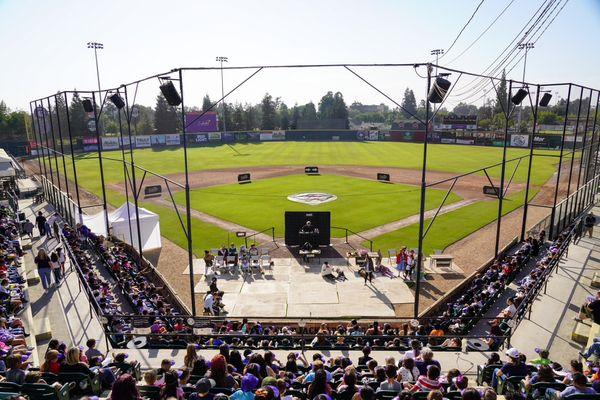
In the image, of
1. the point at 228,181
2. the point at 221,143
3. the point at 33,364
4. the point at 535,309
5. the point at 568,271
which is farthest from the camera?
the point at 221,143

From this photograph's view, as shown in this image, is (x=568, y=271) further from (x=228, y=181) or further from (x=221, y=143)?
(x=221, y=143)

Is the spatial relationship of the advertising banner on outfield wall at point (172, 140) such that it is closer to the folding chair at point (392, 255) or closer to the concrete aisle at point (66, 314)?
the folding chair at point (392, 255)

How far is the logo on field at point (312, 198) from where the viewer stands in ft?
123

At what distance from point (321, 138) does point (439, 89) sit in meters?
94.9

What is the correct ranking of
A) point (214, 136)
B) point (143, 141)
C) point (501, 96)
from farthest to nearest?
point (214, 136) → point (143, 141) → point (501, 96)

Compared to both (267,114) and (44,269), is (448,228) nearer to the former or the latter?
(44,269)

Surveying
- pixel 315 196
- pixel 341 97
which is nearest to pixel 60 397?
pixel 315 196

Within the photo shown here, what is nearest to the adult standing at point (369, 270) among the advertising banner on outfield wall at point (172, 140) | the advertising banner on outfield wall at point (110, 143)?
the advertising banner on outfield wall at point (110, 143)

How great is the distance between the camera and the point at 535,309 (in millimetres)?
13805

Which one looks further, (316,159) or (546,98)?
(316,159)

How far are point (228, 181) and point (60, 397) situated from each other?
44.5m

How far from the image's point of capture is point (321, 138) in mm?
107750

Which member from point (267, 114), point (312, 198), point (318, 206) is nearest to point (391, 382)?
point (318, 206)

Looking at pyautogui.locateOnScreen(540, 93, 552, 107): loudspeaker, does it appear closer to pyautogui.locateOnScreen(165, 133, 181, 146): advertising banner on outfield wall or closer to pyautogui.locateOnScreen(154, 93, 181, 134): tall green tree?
pyautogui.locateOnScreen(165, 133, 181, 146): advertising banner on outfield wall
